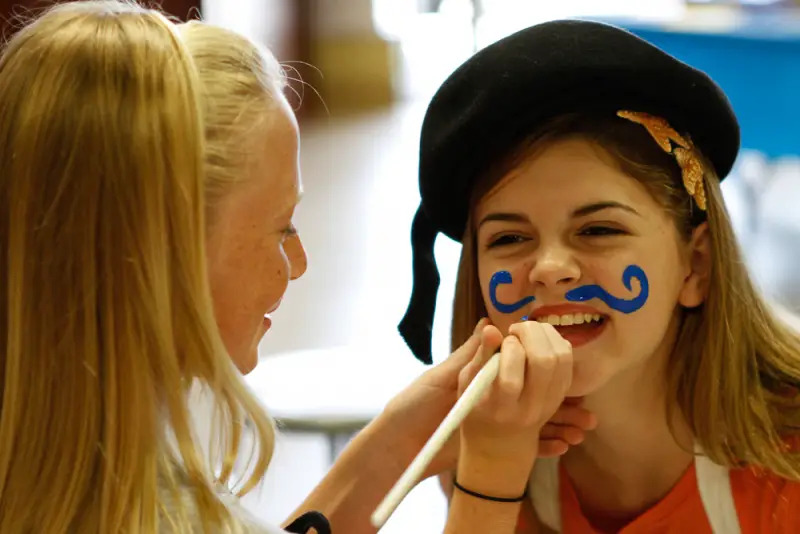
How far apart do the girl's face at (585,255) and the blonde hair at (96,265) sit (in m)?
0.39

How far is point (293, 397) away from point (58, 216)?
3.35ft

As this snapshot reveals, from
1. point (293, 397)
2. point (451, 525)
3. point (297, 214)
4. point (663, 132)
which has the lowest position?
point (297, 214)

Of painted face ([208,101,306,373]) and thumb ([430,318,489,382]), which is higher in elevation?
painted face ([208,101,306,373])

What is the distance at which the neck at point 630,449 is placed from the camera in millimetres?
1279

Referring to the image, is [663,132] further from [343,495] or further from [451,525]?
[343,495]

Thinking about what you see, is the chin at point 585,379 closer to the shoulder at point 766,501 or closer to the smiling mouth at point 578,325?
the smiling mouth at point 578,325

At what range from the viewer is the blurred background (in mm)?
1962

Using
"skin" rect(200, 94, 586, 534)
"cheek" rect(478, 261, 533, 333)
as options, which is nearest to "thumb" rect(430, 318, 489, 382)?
"cheek" rect(478, 261, 533, 333)

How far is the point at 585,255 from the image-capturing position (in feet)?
3.73

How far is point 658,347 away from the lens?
1264mm

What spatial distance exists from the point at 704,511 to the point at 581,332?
28 cm

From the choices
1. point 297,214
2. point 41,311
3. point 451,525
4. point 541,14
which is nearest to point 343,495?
point 451,525

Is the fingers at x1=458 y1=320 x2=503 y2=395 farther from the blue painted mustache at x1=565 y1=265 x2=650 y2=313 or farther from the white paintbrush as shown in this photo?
the blue painted mustache at x1=565 y1=265 x2=650 y2=313

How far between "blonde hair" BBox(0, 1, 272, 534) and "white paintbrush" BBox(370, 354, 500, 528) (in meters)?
0.20
